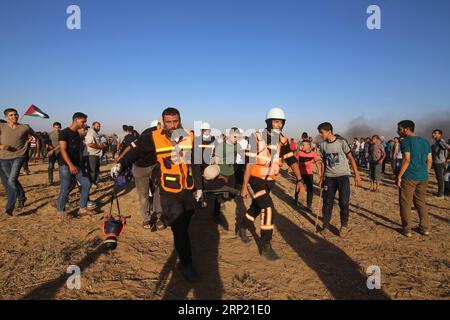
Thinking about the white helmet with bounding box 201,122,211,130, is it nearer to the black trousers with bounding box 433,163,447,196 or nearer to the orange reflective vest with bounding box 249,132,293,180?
the orange reflective vest with bounding box 249,132,293,180

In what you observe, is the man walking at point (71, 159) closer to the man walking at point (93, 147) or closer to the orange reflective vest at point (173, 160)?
the man walking at point (93, 147)

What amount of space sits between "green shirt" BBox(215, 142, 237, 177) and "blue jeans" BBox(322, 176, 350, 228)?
2512mm

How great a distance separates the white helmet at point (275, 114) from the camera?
4602 mm

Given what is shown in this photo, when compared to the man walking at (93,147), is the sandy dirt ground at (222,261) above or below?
below

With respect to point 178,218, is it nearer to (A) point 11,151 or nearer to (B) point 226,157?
(B) point 226,157

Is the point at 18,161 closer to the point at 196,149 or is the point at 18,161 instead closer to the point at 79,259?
the point at 79,259

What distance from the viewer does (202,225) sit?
5.91 m

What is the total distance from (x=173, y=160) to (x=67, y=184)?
11.9 ft

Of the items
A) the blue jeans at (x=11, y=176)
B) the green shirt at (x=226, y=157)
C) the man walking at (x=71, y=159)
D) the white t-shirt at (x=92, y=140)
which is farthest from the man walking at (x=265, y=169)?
the blue jeans at (x=11, y=176)

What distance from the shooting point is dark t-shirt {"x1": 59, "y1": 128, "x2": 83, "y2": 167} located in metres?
5.47

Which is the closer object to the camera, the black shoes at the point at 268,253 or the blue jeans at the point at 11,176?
the black shoes at the point at 268,253

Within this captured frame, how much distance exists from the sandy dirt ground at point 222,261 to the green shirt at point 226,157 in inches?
49.0

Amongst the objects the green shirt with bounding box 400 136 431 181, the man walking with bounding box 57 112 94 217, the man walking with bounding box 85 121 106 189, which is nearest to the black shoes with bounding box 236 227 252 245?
the green shirt with bounding box 400 136 431 181
